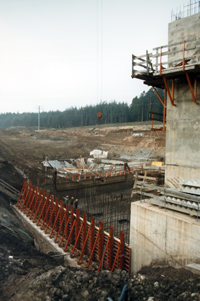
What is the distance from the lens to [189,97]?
29.6 ft

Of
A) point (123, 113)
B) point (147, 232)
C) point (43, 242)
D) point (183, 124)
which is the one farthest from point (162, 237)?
point (123, 113)

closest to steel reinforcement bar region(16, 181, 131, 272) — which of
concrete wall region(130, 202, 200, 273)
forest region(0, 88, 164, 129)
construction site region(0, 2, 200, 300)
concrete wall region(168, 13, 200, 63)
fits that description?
construction site region(0, 2, 200, 300)

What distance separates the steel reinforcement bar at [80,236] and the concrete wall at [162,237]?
57cm

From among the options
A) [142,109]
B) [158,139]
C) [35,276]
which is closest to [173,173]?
[35,276]

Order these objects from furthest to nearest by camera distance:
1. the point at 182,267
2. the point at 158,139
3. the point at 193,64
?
the point at 158,139 < the point at 193,64 < the point at 182,267

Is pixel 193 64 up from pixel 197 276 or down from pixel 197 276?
up

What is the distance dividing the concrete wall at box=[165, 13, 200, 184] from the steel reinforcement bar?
3.71m

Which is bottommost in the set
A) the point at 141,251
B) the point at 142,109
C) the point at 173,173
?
the point at 141,251

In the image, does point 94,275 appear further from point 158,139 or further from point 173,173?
point 158,139

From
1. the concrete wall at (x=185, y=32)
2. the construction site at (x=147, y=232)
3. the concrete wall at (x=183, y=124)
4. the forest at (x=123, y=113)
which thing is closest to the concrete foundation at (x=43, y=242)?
the construction site at (x=147, y=232)

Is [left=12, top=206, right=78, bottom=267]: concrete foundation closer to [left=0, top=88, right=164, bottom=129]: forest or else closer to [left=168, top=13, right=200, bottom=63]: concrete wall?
[left=168, top=13, right=200, bottom=63]: concrete wall

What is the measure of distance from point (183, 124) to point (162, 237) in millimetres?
4469

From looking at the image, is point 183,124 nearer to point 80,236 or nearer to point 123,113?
point 80,236

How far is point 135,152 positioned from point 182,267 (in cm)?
3610
